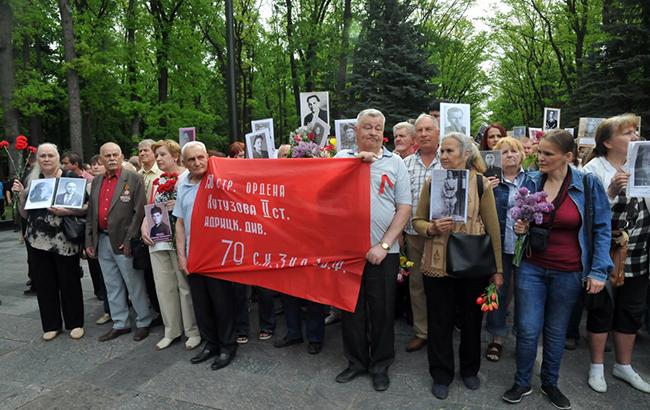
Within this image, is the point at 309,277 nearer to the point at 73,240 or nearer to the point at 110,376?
the point at 110,376

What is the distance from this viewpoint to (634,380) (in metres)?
3.60

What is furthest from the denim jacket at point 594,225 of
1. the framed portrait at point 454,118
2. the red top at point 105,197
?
the red top at point 105,197

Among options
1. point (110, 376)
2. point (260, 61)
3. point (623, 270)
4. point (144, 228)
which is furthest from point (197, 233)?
point (260, 61)

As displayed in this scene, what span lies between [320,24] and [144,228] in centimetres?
1937

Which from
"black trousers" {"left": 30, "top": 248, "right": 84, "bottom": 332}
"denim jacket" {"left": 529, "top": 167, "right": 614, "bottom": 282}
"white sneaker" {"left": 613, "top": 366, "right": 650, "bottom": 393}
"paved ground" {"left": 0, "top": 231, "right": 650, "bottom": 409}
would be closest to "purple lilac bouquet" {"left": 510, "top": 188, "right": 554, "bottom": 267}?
"denim jacket" {"left": 529, "top": 167, "right": 614, "bottom": 282}

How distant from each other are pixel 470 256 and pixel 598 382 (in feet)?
5.28

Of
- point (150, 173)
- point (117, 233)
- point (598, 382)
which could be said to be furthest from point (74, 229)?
point (598, 382)

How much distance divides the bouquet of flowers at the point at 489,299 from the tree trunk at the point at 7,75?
682 inches

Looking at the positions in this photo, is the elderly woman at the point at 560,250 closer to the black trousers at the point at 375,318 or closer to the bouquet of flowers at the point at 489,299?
the bouquet of flowers at the point at 489,299

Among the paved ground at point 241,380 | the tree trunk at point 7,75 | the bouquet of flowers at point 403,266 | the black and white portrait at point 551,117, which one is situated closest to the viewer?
the paved ground at point 241,380

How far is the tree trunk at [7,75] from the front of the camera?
14.7 m

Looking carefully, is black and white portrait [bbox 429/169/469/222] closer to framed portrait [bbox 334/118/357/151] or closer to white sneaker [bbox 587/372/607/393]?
white sneaker [bbox 587/372/607/393]

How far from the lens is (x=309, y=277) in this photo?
3.97 m

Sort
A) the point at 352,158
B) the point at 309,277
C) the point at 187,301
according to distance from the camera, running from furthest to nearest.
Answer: the point at 187,301
the point at 309,277
the point at 352,158
